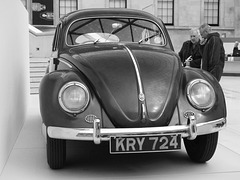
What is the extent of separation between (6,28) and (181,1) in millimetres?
26356

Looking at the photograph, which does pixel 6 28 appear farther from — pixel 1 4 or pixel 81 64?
pixel 81 64

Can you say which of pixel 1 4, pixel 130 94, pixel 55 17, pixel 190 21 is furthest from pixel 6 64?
pixel 190 21

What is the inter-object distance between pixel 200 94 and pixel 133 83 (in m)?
0.63

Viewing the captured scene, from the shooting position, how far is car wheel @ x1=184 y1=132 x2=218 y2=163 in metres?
4.02

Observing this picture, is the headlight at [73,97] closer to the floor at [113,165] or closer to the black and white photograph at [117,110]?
the black and white photograph at [117,110]

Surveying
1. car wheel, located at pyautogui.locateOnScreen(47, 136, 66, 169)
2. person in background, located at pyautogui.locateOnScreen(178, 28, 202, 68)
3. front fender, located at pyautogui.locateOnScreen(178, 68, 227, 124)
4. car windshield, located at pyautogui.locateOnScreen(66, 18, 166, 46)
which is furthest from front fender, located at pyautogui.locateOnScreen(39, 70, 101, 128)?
person in background, located at pyautogui.locateOnScreen(178, 28, 202, 68)

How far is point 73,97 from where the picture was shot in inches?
141

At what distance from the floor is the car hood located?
22.3 inches

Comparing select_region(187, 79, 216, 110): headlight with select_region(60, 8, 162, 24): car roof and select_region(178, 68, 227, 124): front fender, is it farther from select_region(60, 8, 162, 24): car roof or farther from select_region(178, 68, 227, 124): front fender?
select_region(60, 8, 162, 24): car roof

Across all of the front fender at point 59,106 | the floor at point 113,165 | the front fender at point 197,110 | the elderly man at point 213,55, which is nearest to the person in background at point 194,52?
the elderly man at point 213,55

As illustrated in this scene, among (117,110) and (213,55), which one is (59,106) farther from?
(213,55)

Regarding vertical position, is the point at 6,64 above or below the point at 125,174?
above

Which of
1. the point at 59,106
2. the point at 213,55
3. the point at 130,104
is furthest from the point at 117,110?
the point at 213,55

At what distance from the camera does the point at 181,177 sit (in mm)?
3740
